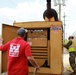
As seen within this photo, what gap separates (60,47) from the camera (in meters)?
7.14

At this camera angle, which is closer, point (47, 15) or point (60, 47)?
point (60, 47)

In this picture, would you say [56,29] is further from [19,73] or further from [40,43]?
[19,73]

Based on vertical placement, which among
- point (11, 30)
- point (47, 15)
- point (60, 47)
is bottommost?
point (60, 47)

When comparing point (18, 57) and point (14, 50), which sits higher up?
point (14, 50)

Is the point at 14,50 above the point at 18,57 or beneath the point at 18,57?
above

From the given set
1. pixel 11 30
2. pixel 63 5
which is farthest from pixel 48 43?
pixel 63 5

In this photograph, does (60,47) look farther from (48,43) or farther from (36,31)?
(36,31)

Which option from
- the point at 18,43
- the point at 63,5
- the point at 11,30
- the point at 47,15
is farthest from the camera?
the point at 63,5

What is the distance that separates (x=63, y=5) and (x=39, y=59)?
24663 millimetres

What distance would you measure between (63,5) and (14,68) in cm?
2770

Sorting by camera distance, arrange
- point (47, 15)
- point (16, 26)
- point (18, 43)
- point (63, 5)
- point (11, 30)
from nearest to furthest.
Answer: point (18, 43) < point (11, 30) < point (16, 26) < point (47, 15) < point (63, 5)

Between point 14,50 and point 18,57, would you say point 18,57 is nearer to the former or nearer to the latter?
point 18,57

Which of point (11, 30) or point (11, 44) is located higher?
point (11, 30)

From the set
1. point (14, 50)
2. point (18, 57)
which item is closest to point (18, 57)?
point (18, 57)
